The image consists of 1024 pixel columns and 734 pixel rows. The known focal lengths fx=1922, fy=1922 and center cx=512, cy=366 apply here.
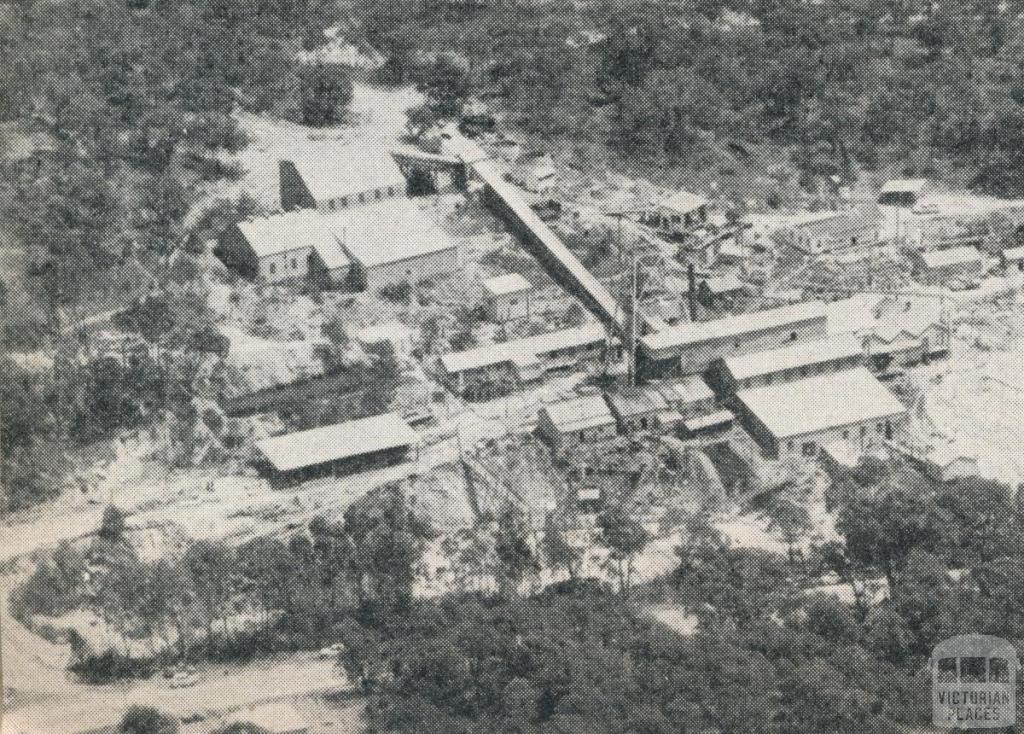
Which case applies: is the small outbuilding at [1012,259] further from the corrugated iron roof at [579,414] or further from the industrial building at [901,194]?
the corrugated iron roof at [579,414]

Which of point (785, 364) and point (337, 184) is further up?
point (337, 184)

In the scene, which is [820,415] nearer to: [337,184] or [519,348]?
[519,348]

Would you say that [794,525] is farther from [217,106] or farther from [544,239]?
[217,106]

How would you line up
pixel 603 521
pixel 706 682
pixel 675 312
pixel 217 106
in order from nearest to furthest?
pixel 706 682
pixel 603 521
pixel 675 312
pixel 217 106

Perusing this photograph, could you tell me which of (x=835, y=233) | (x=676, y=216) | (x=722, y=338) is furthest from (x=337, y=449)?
(x=835, y=233)

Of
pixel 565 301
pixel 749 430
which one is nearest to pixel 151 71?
pixel 565 301

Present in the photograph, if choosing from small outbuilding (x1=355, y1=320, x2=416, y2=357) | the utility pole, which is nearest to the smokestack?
the utility pole
